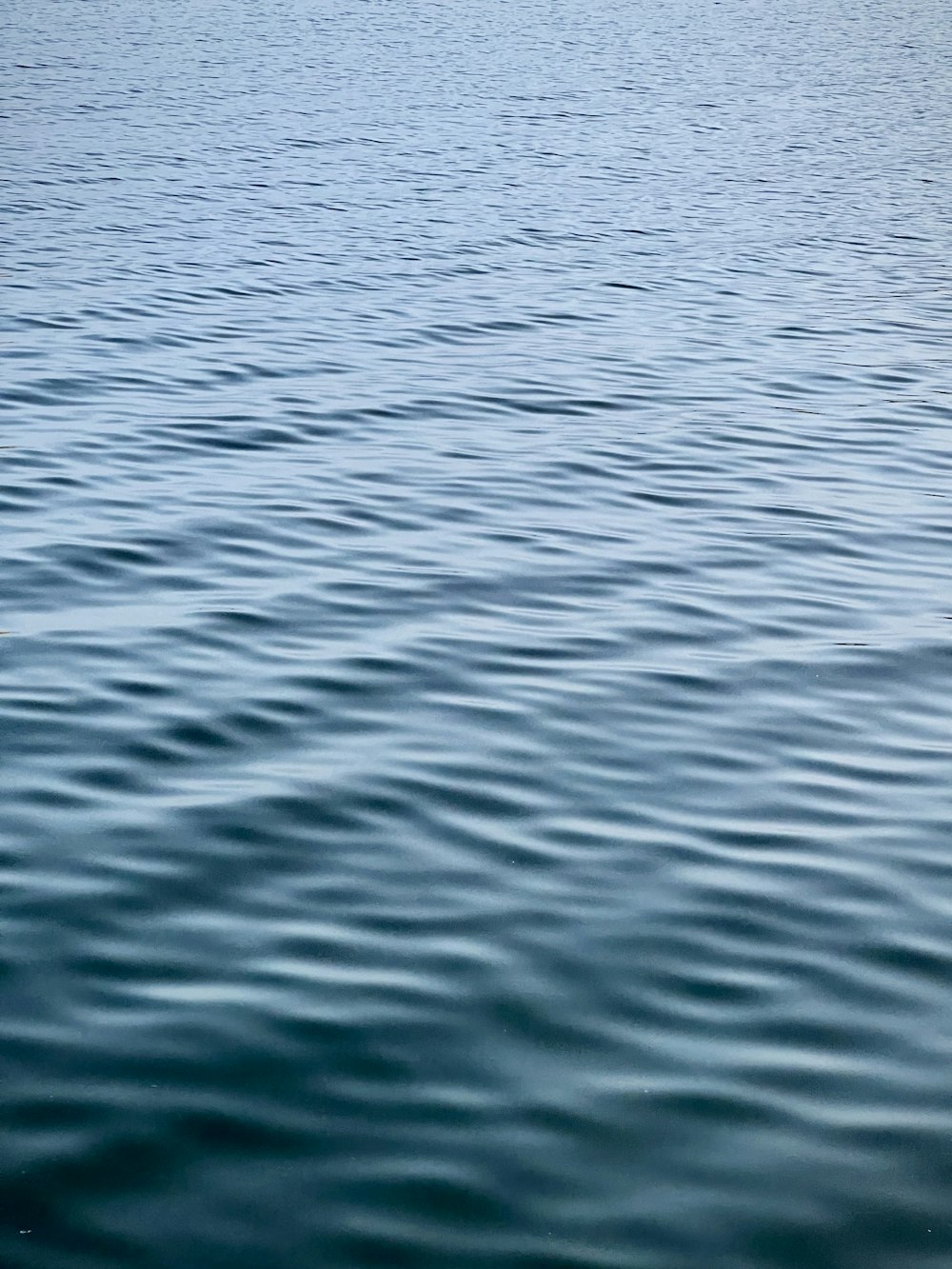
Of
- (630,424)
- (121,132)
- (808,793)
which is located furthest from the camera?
(121,132)

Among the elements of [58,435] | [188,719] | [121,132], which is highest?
[121,132]

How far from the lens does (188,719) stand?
8703 mm

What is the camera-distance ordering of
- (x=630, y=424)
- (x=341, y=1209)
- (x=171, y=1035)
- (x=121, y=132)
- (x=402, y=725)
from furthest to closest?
(x=121, y=132) → (x=630, y=424) → (x=402, y=725) → (x=171, y=1035) → (x=341, y=1209)

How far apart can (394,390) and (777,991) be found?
1225 cm

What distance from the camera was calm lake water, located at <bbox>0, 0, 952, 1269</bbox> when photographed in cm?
510

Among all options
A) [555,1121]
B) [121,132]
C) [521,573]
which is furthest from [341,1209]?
[121,132]

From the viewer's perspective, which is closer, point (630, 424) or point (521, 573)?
point (521, 573)

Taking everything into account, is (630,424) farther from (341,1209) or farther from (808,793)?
(341,1209)

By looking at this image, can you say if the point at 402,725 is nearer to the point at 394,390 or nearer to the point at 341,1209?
the point at 341,1209

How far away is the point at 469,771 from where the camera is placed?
27.0 feet

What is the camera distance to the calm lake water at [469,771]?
510 cm

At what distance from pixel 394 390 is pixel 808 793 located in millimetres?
10394

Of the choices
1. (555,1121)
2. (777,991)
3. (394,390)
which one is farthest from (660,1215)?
(394,390)

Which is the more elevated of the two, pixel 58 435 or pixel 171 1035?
pixel 58 435
